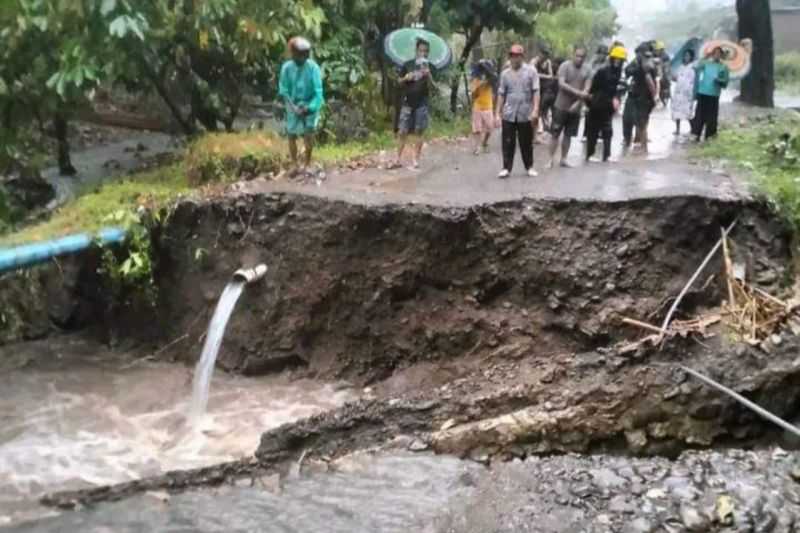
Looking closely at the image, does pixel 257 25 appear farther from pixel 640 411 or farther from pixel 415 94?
pixel 640 411

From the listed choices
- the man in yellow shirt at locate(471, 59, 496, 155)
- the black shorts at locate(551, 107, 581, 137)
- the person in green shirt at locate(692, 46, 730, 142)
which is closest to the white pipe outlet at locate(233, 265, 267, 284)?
the black shorts at locate(551, 107, 581, 137)

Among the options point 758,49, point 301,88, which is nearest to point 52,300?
point 301,88

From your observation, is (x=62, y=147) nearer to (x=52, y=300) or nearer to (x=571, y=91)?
(x=52, y=300)

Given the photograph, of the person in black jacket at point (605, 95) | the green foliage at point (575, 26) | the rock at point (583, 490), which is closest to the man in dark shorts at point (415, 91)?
the person in black jacket at point (605, 95)

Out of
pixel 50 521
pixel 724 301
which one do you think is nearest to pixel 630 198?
Answer: pixel 724 301

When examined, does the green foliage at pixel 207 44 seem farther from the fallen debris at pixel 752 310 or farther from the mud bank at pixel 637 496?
the fallen debris at pixel 752 310

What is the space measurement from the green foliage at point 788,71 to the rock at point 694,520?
2945cm

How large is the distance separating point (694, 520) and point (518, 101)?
634 cm

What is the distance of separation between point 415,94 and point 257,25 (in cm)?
225

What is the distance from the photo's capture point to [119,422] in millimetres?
9547

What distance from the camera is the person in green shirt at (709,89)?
14.1 m

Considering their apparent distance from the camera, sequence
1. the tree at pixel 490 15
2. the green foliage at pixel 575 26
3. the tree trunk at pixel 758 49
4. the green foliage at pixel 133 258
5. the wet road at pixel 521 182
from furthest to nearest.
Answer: the green foliage at pixel 575 26 → the tree trunk at pixel 758 49 → the tree at pixel 490 15 → the green foliage at pixel 133 258 → the wet road at pixel 521 182

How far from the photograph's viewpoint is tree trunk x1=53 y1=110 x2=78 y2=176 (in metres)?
15.0

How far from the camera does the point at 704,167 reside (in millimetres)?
11797
